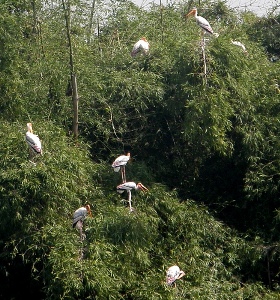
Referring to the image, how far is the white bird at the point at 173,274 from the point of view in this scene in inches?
390

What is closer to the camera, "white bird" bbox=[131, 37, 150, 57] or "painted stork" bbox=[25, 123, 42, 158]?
"painted stork" bbox=[25, 123, 42, 158]

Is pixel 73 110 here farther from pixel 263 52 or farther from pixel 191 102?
pixel 263 52

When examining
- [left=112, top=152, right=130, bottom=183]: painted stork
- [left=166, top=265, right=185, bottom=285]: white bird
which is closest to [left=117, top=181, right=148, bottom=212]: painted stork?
[left=112, top=152, right=130, bottom=183]: painted stork

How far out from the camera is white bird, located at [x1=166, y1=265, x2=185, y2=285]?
32.5 feet

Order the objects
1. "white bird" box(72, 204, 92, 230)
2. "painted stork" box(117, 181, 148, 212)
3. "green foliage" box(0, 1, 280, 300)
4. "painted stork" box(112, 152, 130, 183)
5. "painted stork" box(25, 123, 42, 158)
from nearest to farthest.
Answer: "green foliage" box(0, 1, 280, 300) < "white bird" box(72, 204, 92, 230) < "painted stork" box(25, 123, 42, 158) < "painted stork" box(117, 181, 148, 212) < "painted stork" box(112, 152, 130, 183)

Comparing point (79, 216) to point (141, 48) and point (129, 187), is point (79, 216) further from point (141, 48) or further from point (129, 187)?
point (141, 48)

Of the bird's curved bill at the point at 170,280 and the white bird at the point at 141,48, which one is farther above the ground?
the white bird at the point at 141,48

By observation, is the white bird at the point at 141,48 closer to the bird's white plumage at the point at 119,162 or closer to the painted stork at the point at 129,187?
the bird's white plumage at the point at 119,162

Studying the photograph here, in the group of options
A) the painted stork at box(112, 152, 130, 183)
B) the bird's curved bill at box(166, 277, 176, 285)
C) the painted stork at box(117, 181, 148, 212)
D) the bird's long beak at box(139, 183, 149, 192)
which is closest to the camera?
the bird's curved bill at box(166, 277, 176, 285)

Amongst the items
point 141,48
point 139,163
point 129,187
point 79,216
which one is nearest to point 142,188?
point 129,187

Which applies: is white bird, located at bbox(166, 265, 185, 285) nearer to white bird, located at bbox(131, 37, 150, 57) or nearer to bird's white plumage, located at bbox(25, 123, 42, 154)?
bird's white plumage, located at bbox(25, 123, 42, 154)

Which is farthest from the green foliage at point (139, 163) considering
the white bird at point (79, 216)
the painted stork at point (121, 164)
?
the painted stork at point (121, 164)

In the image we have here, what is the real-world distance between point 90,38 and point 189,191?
273 centimetres

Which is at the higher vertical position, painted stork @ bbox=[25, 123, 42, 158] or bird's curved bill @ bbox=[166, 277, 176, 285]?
painted stork @ bbox=[25, 123, 42, 158]
